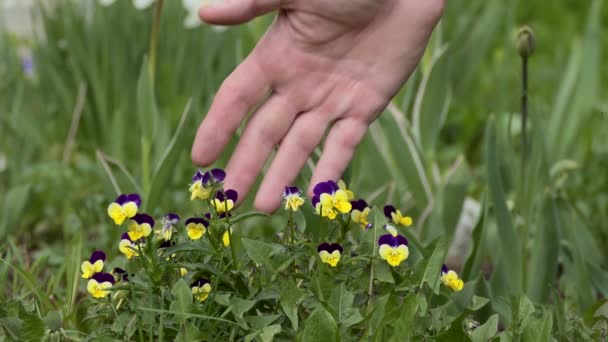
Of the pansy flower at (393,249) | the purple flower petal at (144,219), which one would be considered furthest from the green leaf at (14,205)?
the pansy flower at (393,249)

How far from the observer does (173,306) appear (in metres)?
1.30

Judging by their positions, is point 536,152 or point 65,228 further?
point 65,228

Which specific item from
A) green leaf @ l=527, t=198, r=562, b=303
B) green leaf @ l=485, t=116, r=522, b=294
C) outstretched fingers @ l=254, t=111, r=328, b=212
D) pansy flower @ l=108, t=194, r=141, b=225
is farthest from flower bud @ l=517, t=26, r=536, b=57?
pansy flower @ l=108, t=194, r=141, b=225

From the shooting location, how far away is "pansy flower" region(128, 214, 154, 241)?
1373 millimetres

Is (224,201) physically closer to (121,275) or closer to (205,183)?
(205,183)

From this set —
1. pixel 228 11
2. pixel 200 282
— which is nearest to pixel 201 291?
pixel 200 282

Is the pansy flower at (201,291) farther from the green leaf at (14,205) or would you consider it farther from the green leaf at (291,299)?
the green leaf at (14,205)

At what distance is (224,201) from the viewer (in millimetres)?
1407

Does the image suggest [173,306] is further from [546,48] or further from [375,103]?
[546,48]

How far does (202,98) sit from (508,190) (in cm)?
121

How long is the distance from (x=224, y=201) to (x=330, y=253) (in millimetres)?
190

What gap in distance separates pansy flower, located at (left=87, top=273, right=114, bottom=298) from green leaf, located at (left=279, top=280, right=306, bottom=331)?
0.87 feet

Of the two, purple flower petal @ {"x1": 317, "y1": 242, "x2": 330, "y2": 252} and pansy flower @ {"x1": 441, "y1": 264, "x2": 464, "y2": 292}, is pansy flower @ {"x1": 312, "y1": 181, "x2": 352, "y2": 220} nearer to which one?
purple flower petal @ {"x1": 317, "y1": 242, "x2": 330, "y2": 252}

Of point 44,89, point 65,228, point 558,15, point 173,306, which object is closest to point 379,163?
point 65,228
